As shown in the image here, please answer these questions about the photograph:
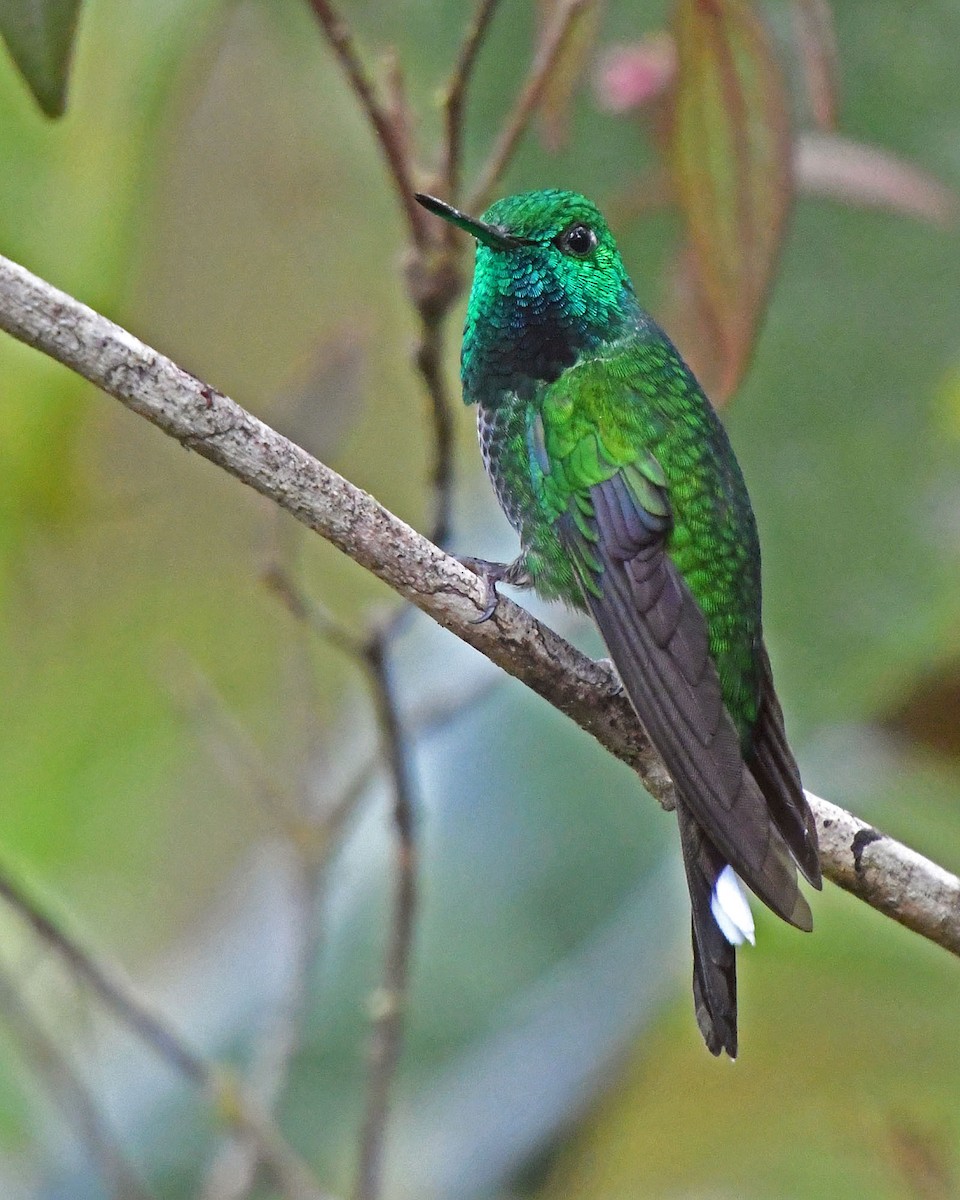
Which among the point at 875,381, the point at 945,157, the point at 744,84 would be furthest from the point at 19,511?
the point at 945,157

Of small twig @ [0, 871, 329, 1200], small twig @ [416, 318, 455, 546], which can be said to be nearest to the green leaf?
small twig @ [416, 318, 455, 546]

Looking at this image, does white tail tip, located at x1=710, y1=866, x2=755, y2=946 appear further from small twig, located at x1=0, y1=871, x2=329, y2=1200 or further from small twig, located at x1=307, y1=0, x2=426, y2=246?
small twig, located at x1=307, y1=0, x2=426, y2=246

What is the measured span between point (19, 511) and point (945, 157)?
5.71ft

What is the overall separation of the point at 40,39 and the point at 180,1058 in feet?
Answer: 3.66

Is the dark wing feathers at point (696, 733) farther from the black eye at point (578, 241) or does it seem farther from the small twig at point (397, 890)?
the black eye at point (578, 241)

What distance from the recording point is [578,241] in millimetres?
1920

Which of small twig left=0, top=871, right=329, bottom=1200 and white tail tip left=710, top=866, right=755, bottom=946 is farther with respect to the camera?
small twig left=0, top=871, right=329, bottom=1200

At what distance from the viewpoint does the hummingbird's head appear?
6.14 ft

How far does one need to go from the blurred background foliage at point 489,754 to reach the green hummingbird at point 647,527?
185 mm

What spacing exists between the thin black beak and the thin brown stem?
0.44 m

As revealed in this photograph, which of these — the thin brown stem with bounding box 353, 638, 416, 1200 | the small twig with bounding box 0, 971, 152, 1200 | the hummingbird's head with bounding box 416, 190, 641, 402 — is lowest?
the small twig with bounding box 0, 971, 152, 1200

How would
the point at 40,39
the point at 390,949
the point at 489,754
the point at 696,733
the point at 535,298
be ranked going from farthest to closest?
the point at 489,754 < the point at 535,298 < the point at 390,949 < the point at 696,733 < the point at 40,39

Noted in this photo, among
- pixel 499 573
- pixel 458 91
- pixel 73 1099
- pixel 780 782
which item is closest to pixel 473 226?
pixel 458 91

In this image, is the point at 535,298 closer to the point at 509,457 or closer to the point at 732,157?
the point at 509,457
